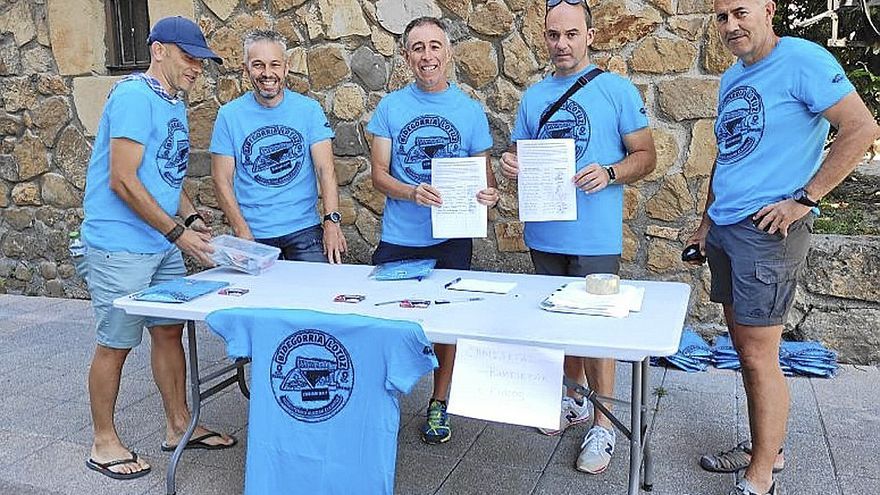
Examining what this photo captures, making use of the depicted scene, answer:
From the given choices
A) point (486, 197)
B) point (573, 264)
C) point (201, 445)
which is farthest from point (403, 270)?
point (201, 445)

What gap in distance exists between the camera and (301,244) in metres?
3.52

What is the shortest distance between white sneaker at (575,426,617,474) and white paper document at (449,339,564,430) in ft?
3.10

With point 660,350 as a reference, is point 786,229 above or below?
above

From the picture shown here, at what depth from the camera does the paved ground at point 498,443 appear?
9.64 feet

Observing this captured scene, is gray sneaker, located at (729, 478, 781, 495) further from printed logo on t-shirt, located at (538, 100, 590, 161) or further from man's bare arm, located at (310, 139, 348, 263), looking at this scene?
man's bare arm, located at (310, 139, 348, 263)

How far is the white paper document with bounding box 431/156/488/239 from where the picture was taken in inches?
121

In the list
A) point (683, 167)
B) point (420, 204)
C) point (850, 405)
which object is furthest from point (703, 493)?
point (683, 167)

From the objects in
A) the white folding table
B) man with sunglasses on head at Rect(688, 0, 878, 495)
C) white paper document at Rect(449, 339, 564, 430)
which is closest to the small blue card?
the white folding table

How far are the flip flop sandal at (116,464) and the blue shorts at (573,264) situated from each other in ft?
5.71

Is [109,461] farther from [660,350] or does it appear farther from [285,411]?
A: [660,350]

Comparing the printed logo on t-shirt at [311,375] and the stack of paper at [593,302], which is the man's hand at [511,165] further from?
the printed logo on t-shirt at [311,375]

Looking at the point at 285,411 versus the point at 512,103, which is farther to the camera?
the point at 512,103

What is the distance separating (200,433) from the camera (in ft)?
10.8

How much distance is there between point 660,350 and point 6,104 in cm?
533
